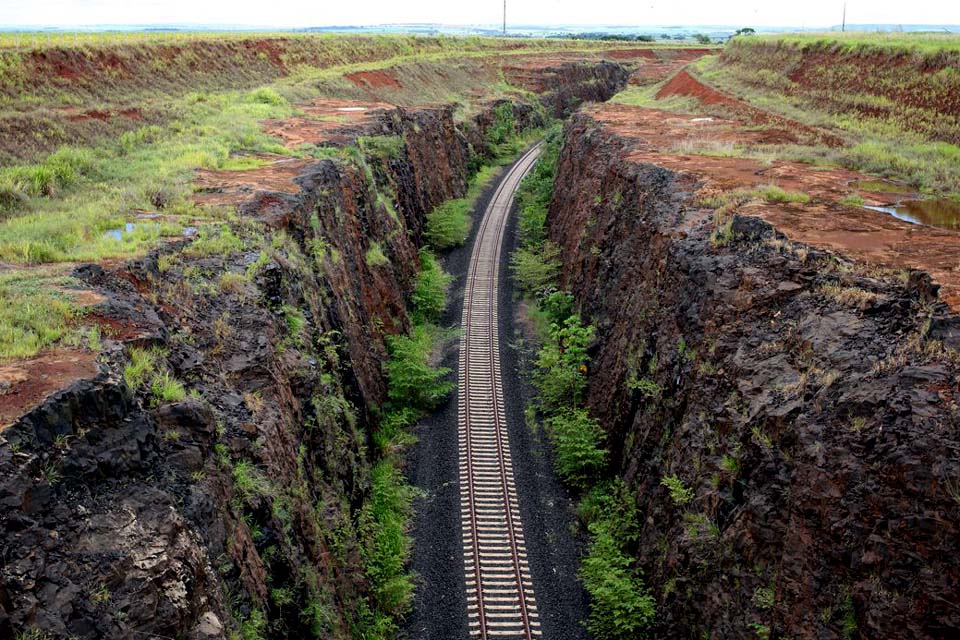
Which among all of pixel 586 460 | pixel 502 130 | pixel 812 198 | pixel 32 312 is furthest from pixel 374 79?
pixel 32 312

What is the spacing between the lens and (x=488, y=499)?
21.7 meters

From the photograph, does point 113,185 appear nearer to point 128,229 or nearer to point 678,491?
point 128,229

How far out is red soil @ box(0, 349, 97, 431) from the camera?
9945 mm

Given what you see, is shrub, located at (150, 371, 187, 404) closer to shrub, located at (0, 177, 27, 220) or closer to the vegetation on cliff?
the vegetation on cliff

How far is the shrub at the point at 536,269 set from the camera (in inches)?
1487

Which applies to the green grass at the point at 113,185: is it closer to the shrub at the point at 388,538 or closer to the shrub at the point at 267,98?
the shrub at the point at 267,98

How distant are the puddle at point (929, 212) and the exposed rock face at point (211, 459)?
60.7 ft

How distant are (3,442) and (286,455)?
6614 millimetres

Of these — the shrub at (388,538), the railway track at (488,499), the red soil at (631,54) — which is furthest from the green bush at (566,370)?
the red soil at (631,54)

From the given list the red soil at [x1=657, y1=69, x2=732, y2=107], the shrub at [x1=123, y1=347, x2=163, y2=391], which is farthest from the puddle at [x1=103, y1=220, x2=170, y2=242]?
the red soil at [x1=657, y1=69, x2=732, y2=107]

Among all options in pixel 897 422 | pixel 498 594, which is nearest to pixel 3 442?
pixel 498 594

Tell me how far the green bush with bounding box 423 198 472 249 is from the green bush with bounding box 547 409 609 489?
71.5 ft

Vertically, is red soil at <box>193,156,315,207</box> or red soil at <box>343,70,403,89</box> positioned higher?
red soil at <box>343,70,403,89</box>

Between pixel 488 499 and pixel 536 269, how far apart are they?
1877 cm
